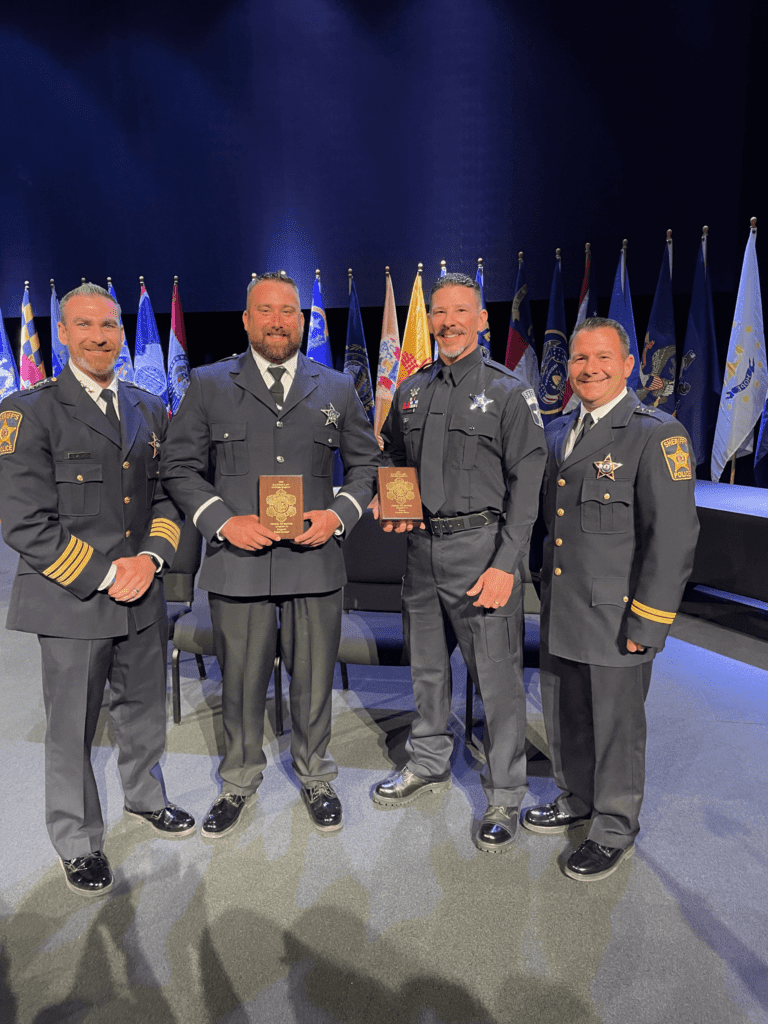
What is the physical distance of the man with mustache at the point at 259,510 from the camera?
6.95ft

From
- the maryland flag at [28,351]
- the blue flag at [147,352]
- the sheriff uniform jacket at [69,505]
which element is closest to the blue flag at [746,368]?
the sheriff uniform jacket at [69,505]

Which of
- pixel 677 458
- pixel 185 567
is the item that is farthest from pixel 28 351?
pixel 677 458

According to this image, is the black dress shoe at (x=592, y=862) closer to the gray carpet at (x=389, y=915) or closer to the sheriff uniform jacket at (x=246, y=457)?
the gray carpet at (x=389, y=915)

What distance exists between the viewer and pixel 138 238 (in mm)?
6723

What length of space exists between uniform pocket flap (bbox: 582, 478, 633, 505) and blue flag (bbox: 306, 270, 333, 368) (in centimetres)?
432

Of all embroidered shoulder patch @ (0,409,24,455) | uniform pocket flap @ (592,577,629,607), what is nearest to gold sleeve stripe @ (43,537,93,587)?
embroidered shoulder patch @ (0,409,24,455)

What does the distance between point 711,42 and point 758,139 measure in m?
0.88

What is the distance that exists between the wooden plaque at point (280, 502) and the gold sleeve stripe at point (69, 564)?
1.68ft

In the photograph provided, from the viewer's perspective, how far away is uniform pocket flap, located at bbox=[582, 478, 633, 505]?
1.91 meters

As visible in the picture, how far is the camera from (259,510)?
205 centimetres

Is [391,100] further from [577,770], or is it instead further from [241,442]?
[577,770]

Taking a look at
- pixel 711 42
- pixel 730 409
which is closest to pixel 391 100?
pixel 711 42

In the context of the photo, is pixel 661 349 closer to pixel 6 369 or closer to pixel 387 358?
pixel 387 358

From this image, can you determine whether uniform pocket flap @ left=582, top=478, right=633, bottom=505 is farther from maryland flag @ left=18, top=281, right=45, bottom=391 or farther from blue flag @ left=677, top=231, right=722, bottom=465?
maryland flag @ left=18, top=281, right=45, bottom=391
